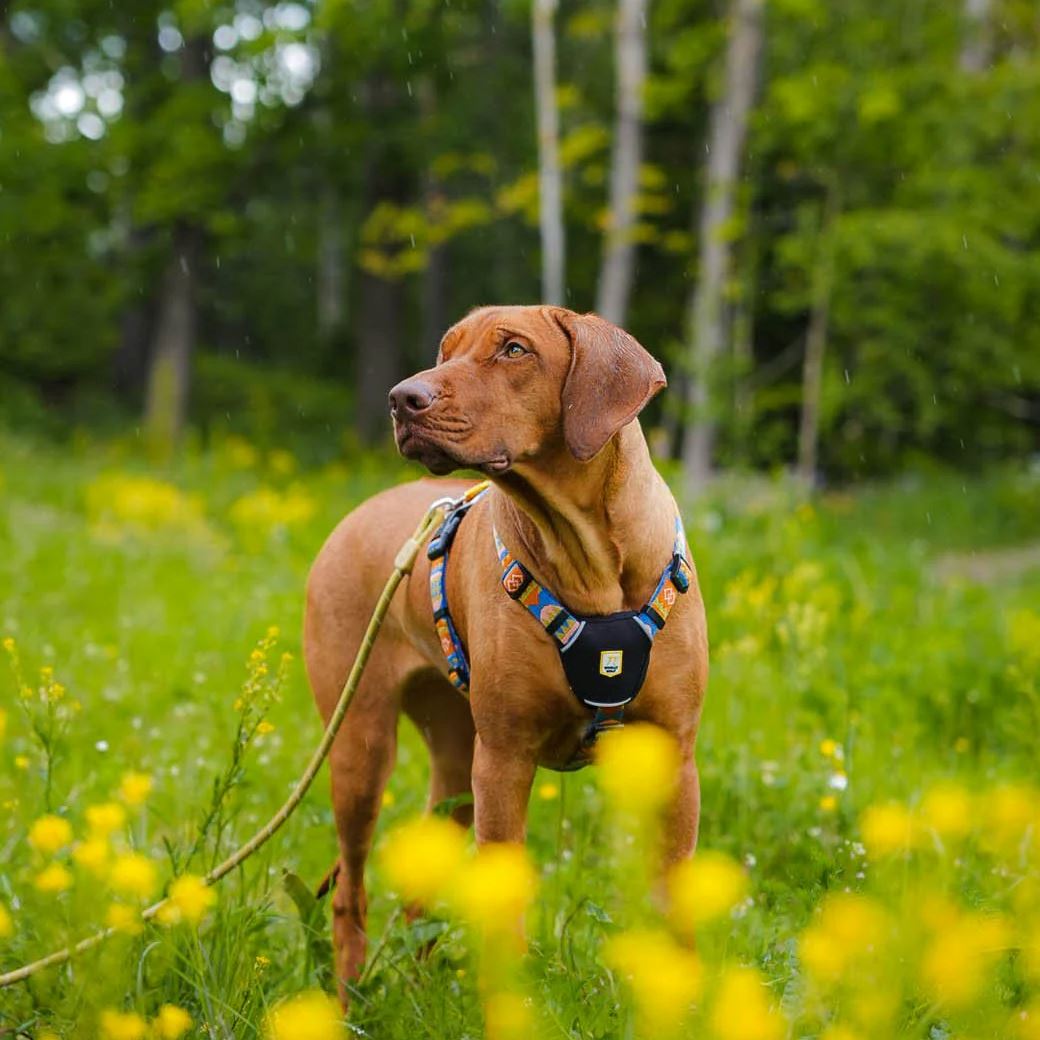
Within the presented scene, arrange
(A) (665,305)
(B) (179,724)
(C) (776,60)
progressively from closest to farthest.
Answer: (B) (179,724) → (C) (776,60) → (A) (665,305)

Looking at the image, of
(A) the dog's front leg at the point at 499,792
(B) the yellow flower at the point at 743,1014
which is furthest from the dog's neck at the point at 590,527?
(B) the yellow flower at the point at 743,1014

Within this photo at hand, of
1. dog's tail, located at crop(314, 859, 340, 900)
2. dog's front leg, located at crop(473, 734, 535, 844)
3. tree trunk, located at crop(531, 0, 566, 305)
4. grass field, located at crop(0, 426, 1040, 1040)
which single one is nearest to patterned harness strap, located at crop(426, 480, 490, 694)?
dog's front leg, located at crop(473, 734, 535, 844)

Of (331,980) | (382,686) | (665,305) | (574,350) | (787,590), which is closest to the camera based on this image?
(574,350)

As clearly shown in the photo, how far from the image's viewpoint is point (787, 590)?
19.4ft

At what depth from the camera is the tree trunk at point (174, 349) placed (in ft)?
51.3

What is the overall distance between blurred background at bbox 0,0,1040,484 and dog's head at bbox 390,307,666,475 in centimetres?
766

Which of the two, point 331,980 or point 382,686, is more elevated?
point 382,686

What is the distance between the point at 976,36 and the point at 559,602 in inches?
513

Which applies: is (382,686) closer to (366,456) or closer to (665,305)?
(366,456)

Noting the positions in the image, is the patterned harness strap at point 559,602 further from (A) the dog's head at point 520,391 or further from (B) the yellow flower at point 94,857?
(B) the yellow flower at point 94,857

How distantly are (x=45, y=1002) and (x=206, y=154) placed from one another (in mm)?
13548

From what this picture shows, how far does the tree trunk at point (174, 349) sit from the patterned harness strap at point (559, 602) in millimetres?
13693

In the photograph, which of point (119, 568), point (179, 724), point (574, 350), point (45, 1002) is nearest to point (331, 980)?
point (45, 1002)

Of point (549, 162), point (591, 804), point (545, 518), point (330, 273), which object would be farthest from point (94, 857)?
point (330, 273)
